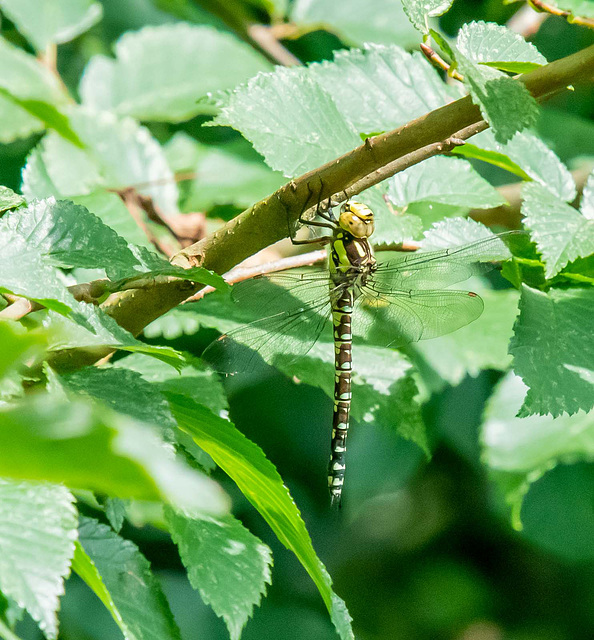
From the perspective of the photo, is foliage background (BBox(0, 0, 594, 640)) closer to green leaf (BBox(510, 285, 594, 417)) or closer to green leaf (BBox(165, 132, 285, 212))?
green leaf (BBox(165, 132, 285, 212))

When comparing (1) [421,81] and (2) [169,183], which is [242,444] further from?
(2) [169,183]

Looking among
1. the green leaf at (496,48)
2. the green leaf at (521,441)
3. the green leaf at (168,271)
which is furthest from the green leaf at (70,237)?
the green leaf at (521,441)

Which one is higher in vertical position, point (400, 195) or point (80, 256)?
point (80, 256)

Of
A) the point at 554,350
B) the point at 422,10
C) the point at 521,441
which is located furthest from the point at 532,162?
the point at 521,441

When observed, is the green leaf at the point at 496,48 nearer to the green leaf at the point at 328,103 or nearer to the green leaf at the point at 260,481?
the green leaf at the point at 328,103

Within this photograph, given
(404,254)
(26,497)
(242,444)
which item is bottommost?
(404,254)

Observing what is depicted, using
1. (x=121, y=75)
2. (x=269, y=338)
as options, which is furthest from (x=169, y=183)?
(x=269, y=338)

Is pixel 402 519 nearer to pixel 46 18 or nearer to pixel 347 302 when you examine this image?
pixel 347 302
